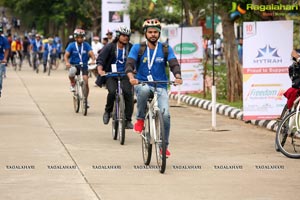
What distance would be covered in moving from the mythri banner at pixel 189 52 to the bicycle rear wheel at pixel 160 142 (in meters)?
12.9

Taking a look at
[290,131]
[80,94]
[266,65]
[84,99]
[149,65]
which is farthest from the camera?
[80,94]

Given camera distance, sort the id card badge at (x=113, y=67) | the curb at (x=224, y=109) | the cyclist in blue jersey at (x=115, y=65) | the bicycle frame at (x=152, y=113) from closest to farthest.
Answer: the bicycle frame at (x=152, y=113)
the cyclist in blue jersey at (x=115, y=65)
the id card badge at (x=113, y=67)
the curb at (x=224, y=109)

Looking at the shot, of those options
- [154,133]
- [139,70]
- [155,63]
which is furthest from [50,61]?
→ [154,133]

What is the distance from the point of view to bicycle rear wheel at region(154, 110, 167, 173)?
11.2 metres

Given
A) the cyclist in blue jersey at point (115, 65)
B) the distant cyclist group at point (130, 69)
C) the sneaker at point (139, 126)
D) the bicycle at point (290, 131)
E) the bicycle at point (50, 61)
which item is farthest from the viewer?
the bicycle at point (50, 61)

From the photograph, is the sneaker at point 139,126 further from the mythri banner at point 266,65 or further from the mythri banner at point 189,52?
the mythri banner at point 189,52

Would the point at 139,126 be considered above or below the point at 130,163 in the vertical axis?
above

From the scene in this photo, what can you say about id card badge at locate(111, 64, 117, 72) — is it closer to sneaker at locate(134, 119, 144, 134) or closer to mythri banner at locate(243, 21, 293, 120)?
mythri banner at locate(243, 21, 293, 120)

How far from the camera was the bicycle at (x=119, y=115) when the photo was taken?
47.8 feet

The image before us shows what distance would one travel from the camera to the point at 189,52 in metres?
24.8

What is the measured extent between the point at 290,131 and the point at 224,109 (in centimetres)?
737

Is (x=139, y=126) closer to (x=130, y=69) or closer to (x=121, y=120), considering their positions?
(x=130, y=69)

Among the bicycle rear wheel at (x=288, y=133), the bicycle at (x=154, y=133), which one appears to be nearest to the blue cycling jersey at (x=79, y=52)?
the bicycle rear wheel at (x=288, y=133)

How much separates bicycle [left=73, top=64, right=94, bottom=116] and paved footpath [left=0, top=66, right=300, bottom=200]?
235mm
